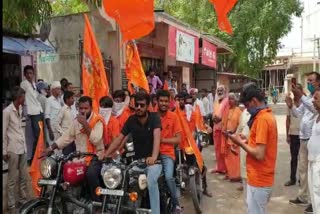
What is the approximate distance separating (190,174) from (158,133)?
1447mm

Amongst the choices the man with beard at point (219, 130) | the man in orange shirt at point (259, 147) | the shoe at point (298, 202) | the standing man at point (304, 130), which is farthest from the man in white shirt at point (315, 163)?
the man with beard at point (219, 130)

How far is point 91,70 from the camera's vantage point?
6141 millimetres

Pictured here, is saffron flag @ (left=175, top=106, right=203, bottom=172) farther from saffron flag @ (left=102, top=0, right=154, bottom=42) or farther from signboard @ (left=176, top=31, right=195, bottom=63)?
signboard @ (left=176, top=31, right=195, bottom=63)

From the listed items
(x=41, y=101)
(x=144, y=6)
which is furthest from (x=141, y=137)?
(x=41, y=101)

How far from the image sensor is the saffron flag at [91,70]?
612 centimetres

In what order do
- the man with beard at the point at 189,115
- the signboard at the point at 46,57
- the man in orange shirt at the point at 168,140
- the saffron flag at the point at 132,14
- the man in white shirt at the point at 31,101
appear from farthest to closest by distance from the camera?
1. the signboard at the point at 46,57
2. the man in white shirt at the point at 31,101
3. the man with beard at the point at 189,115
4. the saffron flag at the point at 132,14
5. the man in orange shirt at the point at 168,140

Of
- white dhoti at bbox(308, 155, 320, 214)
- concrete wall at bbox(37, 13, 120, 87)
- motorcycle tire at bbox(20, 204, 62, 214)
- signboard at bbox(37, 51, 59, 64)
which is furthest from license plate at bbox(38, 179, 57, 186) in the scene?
signboard at bbox(37, 51, 59, 64)

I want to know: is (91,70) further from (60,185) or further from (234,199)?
(234,199)

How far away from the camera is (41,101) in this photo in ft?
26.6

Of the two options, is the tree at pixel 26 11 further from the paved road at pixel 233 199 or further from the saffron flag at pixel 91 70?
the paved road at pixel 233 199

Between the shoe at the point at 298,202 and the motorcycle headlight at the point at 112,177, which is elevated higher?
the motorcycle headlight at the point at 112,177

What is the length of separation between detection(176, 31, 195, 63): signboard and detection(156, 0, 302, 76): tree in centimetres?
995

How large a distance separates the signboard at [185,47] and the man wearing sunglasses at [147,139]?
6.65 m

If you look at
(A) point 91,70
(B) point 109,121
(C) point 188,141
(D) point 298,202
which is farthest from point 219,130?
(B) point 109,121
